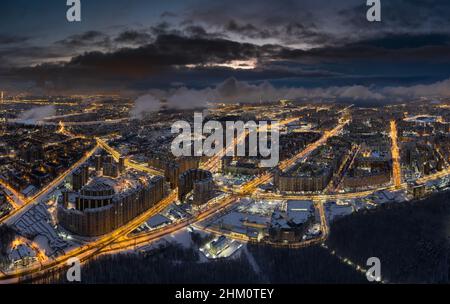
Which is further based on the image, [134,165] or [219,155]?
[219,155]

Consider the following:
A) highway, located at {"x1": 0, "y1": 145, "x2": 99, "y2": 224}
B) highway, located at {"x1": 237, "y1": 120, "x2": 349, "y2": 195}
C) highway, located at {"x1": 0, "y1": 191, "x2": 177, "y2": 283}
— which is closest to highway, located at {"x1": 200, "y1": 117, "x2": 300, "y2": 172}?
highway, located at {"x1": 237, "y1": 120, "x2": 349, "y2": 195}

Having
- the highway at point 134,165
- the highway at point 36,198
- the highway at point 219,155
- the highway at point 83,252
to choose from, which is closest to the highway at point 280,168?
the highway at point 219,155

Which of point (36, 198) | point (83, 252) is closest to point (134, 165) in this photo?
point (36, 198)

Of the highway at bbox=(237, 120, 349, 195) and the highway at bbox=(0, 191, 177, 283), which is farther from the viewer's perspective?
the highway at bbox=(237, 120, 349, 195)

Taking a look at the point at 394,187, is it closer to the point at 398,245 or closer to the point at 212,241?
the point at 398,245

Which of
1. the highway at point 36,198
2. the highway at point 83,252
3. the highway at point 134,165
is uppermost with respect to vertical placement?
the highway at point 134,165

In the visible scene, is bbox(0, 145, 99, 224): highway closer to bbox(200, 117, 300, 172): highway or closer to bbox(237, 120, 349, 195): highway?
bbox(200, 117, 300, 172): highway

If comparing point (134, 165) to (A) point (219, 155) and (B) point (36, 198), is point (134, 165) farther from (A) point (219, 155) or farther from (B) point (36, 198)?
(B) point (36, 198)

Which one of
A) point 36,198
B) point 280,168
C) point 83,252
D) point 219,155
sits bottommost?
point 83,252

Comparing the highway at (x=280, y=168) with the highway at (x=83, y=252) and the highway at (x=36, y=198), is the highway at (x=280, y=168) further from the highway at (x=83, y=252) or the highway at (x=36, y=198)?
the highway at (x=36, y=198)
